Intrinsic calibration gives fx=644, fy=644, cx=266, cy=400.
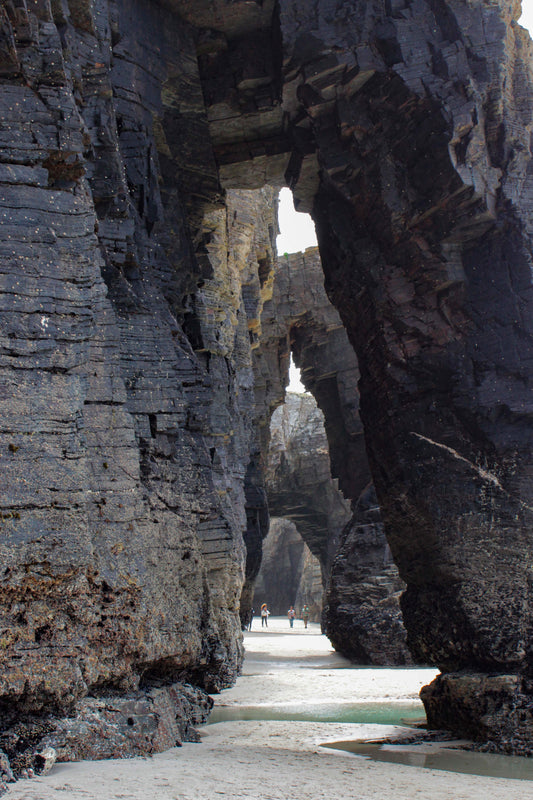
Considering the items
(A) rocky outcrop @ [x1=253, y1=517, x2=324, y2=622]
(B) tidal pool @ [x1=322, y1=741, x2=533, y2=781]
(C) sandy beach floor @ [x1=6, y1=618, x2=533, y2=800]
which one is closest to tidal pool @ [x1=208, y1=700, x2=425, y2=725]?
(C) sandy beach floor @ [x1=6, y1=618, x2=533, y2=800]

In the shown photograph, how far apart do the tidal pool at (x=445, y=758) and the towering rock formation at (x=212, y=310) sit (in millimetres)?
434

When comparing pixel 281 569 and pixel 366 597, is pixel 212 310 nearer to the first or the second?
pixel 366 597

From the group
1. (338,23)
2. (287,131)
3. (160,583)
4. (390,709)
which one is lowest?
(390,709)

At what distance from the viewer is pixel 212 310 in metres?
12.7

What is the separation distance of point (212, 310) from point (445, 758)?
8895 mm

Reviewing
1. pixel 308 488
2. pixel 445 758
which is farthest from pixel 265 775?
pixel 308 488

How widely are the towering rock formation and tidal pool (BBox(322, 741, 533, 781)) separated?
43 centimetres

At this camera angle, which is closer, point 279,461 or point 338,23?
point 338,23

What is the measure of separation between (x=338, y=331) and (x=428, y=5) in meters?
14.6

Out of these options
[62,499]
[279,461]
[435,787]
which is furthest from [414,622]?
[279,461]

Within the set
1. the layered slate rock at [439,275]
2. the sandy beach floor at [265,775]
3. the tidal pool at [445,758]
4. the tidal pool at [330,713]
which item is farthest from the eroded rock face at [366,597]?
the tidal pool at [445,758]

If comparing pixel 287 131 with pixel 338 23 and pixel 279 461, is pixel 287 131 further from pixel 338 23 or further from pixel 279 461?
pixel 279 461

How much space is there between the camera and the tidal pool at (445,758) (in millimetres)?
5516

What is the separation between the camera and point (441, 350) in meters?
8.79
